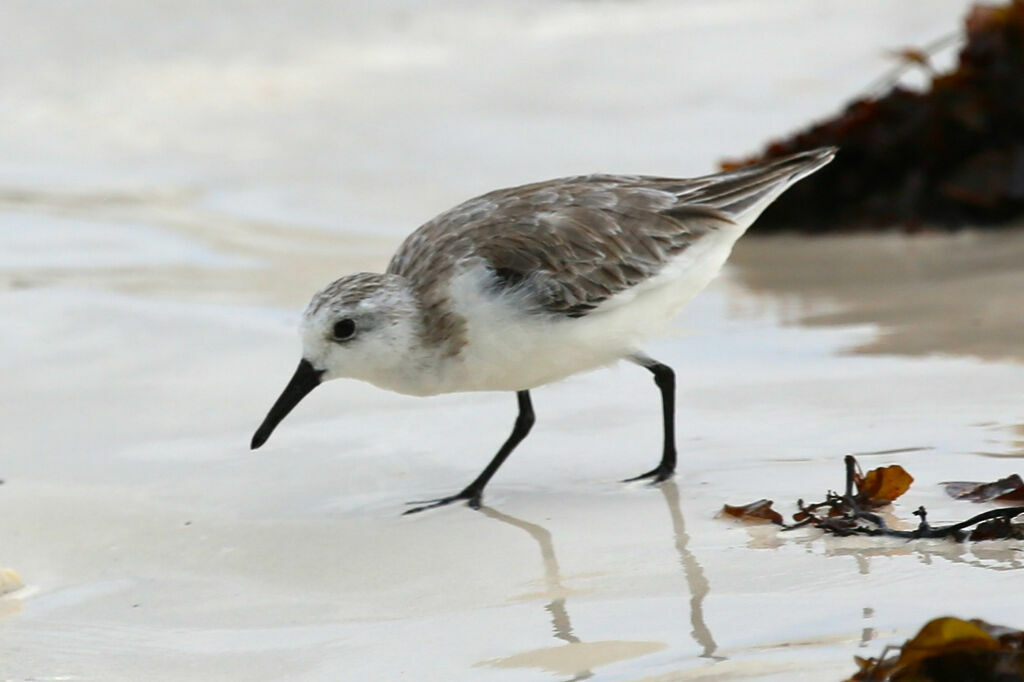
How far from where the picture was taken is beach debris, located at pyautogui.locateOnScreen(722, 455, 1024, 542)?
352cm

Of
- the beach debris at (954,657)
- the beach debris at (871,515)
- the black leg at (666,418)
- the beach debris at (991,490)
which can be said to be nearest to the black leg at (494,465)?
the black leg at (666,418)

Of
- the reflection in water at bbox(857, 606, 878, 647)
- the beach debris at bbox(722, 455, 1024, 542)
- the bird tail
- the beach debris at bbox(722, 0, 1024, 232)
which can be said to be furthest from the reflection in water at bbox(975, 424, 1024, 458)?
the beach debris at bbox(722, 0, 1024, 232)

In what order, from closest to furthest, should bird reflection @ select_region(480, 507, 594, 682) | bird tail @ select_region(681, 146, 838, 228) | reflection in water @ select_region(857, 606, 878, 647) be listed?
1. reflection in water @ select_region(857, 606, 878, 647)
2. bird reflection @ select_region(480, 507, 594, 682)
3. bird tail @ select_region(681, 146, 838, 228)

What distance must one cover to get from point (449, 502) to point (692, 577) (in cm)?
114

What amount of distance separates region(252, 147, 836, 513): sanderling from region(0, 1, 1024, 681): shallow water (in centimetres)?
38

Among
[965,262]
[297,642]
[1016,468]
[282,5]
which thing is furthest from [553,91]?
[297,642]

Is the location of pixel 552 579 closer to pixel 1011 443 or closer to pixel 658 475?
pixel 658 475

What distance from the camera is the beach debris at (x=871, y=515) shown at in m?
3.52

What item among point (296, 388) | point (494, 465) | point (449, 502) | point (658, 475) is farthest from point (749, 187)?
point (296, 388)

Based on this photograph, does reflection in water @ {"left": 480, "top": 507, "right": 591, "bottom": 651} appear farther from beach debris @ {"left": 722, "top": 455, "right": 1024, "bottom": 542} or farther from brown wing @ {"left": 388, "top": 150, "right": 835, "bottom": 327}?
brown wing @ {"left": 388, "top": 150, "right": 835, "bottom": 327}

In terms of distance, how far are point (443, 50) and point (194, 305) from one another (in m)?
5.58

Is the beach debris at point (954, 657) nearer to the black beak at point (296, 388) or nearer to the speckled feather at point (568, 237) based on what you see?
the speckled feather at point (568, 237)

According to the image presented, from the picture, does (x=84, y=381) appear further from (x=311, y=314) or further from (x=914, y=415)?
(x=914, y=415)

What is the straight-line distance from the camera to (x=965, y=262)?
7312mm
